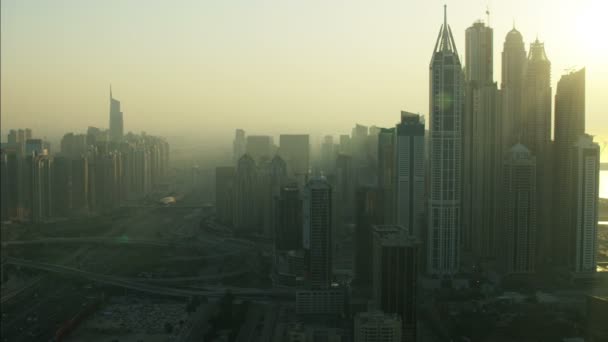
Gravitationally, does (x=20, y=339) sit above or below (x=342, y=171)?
below

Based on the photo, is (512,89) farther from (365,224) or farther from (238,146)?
(238,146)

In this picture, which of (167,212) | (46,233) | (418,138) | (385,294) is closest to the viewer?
(385,294)

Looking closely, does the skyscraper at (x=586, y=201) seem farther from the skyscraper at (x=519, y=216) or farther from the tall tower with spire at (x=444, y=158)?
the tall tower with spire at (x=444, y=158)

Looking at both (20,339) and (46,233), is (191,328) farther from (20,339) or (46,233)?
(46,233)

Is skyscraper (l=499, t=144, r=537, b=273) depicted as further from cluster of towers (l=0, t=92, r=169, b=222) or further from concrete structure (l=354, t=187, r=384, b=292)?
cluster of towers (l=0, t=92, r=169, b=222)

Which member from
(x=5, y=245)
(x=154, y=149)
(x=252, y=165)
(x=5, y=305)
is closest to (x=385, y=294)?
(x=5, y=305)

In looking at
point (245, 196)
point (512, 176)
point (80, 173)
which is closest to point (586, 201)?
point (512, 176)

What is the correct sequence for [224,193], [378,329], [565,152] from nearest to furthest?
[378,329]
[565,152]
[224,193]

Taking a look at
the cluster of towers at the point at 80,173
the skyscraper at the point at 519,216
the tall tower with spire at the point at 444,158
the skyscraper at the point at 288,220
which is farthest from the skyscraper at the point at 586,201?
the cluster of towers at the point at 80,173
